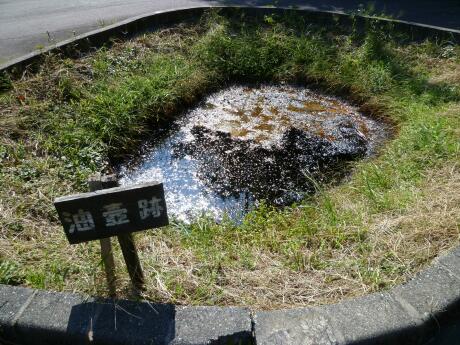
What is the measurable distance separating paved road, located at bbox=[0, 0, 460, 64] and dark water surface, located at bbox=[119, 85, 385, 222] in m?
2.99

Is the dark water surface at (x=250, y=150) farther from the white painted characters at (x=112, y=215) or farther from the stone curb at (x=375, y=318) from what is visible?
the stone curb at (x=375, y=318)

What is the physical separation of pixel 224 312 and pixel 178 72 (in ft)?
14.5

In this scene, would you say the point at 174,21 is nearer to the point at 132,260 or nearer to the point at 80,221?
the point at 132,260

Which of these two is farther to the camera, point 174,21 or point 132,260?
point 174,21

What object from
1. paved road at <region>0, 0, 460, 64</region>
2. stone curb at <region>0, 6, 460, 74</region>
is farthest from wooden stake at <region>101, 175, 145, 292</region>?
paved road at <region>0, 0, 460, 64</region>

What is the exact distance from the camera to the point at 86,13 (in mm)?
7770

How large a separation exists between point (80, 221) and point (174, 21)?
20.4ft

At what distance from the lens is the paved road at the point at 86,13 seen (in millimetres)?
6512

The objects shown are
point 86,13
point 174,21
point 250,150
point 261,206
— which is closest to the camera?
point 261,206

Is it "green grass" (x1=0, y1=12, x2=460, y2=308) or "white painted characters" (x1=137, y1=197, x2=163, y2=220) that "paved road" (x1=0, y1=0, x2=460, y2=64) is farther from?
"white painted characters" (x1=137, y1=197, x2=163, y2=220)

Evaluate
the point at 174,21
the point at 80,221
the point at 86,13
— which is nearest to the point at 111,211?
the point at 80,221

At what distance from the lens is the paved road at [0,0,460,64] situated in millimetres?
6512

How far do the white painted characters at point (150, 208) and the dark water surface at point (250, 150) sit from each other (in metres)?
1.62

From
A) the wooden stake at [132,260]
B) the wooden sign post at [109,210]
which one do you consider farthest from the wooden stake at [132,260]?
the wooden sign post at [109,210]
